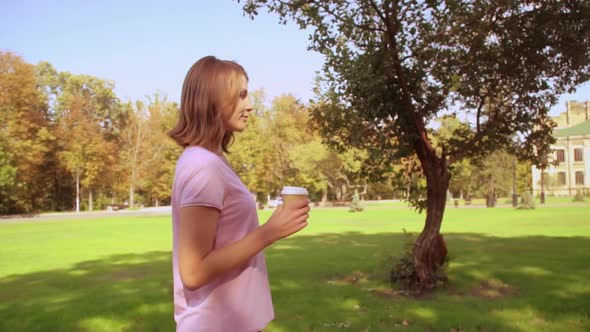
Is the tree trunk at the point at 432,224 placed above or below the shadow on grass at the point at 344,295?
above

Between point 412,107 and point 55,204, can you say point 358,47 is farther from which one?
point 55,204

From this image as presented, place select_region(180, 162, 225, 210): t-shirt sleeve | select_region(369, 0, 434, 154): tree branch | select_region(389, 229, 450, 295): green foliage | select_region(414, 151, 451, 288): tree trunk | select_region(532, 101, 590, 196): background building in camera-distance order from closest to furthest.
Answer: select_region(180, 162, 225, 210): t-shirt sleeve
select_region(369, 0, 434, 154): tree branch
select_region(389, 229, 450, 295): green foliage
select_region(414, 151, 451, 288): tree trunk
select_region(532, 101, 590, 196): background building

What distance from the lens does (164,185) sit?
66.8 metres

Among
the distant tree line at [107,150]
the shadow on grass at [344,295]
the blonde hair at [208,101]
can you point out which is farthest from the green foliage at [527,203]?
the blonde hair at [208,101]

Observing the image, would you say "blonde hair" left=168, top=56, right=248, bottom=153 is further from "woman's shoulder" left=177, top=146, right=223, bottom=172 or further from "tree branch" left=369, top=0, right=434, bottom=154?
"tree branch" left=369, top=0, right=434, bottom=154

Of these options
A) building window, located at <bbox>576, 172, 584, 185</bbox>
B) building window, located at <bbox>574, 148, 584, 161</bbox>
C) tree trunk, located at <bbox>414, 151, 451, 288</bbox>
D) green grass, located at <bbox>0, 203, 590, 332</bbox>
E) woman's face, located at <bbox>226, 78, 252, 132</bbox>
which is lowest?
green grass, located at <bbox>0, 203, 590, 332</bbox>

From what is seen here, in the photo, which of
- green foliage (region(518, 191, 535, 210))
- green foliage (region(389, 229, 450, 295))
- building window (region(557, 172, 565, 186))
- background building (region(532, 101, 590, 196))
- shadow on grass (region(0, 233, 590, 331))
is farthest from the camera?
building window (region(557, 172, 565, 186))

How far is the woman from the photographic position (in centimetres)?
186

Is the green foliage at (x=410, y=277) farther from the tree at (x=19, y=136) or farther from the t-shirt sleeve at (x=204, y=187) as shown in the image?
the tree at (x=19, y=136)

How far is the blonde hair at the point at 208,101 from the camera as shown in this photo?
6.73 feet

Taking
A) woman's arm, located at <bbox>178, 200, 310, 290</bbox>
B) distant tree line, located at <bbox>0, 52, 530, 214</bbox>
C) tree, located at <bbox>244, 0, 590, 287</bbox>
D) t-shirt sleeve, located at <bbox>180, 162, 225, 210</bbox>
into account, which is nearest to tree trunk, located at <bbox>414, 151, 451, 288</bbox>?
tree, located at <bbox>244, 0, 590, 287</bbox>

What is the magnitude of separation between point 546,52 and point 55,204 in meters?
60.8

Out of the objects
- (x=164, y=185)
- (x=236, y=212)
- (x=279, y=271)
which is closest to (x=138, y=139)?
(x=164, y=185)

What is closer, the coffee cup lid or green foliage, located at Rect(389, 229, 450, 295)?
the coffee cup lid
